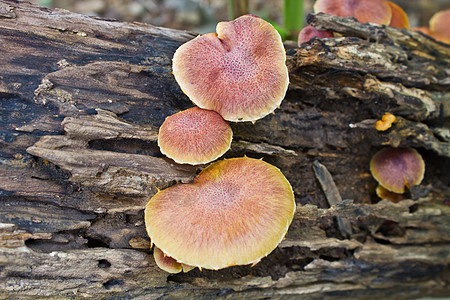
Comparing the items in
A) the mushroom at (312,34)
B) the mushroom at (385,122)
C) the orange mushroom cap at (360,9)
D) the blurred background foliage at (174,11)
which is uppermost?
the orange mushroom cap at (360,9)

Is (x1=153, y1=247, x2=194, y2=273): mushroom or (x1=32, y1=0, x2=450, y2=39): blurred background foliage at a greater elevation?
Answer: (x1=32, y1=0, x2=450, y2=39): blurred background foliage

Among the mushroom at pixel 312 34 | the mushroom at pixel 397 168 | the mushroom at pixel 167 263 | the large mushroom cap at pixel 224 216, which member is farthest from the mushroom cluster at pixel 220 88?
the mushroom at pixel 397 168

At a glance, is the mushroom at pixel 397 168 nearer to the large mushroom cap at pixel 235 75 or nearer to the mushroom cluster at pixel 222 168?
the mushroom cluster at pixel 222 168

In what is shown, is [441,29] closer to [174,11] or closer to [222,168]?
[222,168]

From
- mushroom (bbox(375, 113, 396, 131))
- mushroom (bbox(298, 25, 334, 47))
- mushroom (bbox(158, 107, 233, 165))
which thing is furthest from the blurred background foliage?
mushroom (bbox(158, 107, 233, 165))

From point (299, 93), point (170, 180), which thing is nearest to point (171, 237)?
point (170, 180)

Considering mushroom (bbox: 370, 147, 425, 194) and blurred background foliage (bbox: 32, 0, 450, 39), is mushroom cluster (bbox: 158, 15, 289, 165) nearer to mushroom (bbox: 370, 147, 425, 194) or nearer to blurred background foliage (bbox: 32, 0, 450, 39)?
mushroom (bbox: 370, 147, 425, 194)
